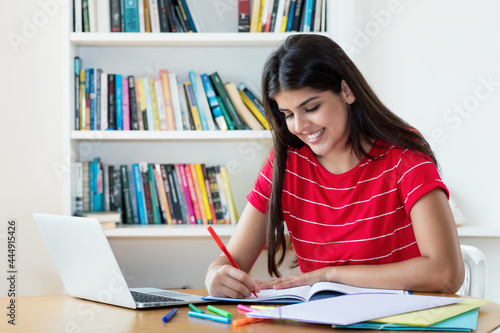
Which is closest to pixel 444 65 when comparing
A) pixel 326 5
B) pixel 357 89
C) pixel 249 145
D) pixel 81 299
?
pixel 326 5

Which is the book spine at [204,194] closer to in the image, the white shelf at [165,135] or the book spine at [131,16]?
the white shelf at [165,135]

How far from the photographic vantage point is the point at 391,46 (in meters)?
2.47

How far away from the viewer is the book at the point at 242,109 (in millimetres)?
2422

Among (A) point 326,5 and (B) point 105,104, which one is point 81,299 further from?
(A) point 326,5

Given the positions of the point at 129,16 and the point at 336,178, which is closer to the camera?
the point at 336,178

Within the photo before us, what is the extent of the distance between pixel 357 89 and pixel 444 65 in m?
1.18

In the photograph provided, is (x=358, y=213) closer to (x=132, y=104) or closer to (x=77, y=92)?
(x=132, y=104)

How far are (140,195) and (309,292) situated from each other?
1.49 m

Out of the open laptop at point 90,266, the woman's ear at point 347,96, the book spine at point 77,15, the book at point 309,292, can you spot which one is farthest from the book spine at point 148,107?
the book at point 309,292

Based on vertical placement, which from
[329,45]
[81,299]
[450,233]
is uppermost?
[329,45]

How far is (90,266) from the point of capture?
105 cm

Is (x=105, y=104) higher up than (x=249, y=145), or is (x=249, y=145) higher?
(x=105, y=104)

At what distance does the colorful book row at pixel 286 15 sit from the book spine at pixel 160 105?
430mm

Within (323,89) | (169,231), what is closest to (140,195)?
(169,231)
